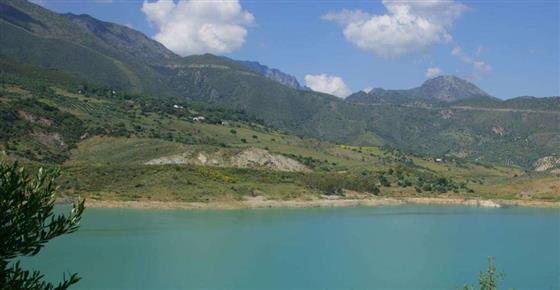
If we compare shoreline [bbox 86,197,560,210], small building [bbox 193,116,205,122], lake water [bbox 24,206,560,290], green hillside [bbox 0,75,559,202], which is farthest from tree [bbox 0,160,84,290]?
small building [bbox 193,116,205,122]

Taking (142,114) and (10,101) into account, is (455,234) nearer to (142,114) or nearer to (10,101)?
(10,101)

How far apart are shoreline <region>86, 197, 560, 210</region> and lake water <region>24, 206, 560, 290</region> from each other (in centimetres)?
326

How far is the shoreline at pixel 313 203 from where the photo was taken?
69500 millimetres

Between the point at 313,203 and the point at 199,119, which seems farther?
the point at 199,119

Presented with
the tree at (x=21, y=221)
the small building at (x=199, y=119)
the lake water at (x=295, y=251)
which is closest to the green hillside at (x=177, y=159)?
the small building at (x=199, y=119)

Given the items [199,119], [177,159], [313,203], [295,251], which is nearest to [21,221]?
[295,251]

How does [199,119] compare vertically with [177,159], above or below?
above

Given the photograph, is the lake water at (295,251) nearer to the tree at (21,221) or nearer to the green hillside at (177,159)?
the green hillside at (177,159)

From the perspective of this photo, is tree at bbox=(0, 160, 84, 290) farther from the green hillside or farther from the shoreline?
the green hillside

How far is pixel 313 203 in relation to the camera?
79.9 metres

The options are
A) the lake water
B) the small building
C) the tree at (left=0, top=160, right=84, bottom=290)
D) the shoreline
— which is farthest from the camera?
the small building

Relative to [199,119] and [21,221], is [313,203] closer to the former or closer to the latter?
[199,119]

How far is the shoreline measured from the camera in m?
69.5

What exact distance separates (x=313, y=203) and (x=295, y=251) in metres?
35.9
